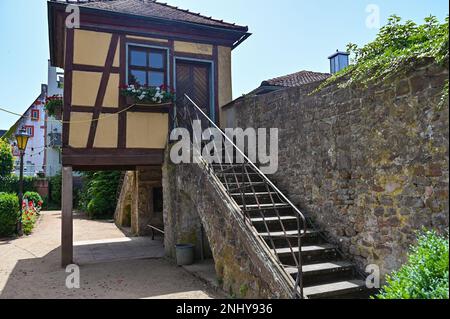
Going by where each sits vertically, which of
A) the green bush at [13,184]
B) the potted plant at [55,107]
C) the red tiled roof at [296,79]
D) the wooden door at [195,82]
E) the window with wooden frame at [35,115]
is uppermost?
the window with wooden frame at [35,115]

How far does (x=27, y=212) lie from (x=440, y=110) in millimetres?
13728

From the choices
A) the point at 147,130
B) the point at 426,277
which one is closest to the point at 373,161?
the point at 426,277

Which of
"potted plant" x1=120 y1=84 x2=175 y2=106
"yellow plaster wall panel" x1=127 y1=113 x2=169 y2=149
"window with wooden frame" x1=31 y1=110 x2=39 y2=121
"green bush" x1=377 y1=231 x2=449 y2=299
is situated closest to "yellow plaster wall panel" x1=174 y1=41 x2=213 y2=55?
"potted plant" x1=120 y1=84 x2=175 y2=106

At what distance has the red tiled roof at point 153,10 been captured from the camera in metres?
7.60

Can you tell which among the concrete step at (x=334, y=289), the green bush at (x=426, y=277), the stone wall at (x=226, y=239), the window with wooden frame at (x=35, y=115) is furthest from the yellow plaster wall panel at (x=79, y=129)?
the window with wooden frame at (x=35, y=115)

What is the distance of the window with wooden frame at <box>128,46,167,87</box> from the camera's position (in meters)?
7.78

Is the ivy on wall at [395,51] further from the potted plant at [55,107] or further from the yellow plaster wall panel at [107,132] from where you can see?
the potted plant at [55,107]

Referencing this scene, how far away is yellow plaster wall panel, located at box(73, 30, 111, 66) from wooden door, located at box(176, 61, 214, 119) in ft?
5.77

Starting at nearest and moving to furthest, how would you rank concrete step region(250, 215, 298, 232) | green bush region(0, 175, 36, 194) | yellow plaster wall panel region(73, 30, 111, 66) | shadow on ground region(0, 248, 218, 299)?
concrete step region(250, 215, 298, 232)
shadow on ground region(0, 248, 218, 299)
yellow plaster wall panel region(73, 30, 111, 66)
green bush region(0, 175, 36, 194)

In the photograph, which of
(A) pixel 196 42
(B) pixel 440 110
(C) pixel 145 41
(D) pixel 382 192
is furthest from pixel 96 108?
(B) pixel 440 110

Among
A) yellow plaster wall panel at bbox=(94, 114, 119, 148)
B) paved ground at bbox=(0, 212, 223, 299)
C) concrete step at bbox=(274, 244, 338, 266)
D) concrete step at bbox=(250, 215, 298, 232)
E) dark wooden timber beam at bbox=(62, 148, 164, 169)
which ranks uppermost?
yellow plaster wall panel at bbox=(94, 114, 119, 148)

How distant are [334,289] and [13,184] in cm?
2062

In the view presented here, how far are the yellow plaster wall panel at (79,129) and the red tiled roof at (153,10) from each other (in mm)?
2320

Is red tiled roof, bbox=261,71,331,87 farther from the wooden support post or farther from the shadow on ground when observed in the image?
the shadow on ground
